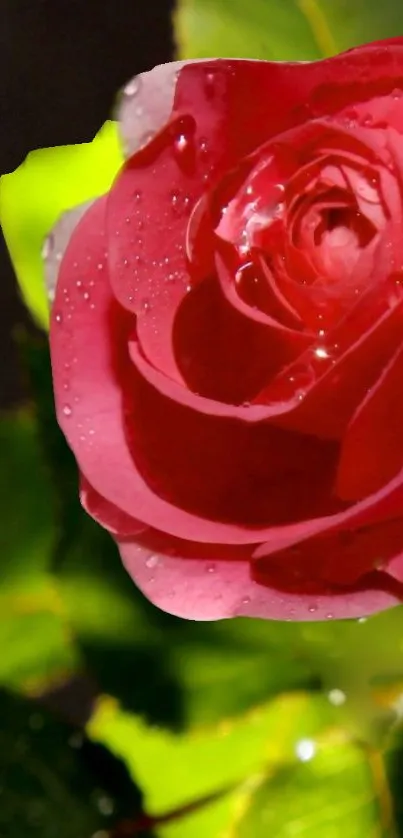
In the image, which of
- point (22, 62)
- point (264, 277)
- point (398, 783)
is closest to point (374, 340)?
point (264, 277)

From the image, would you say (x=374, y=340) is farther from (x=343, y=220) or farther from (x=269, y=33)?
(x=269, y=33)

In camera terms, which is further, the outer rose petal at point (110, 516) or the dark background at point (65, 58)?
the dark background at point (65, 58)

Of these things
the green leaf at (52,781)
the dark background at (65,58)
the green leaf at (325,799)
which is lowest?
the green leaf at (325,799)

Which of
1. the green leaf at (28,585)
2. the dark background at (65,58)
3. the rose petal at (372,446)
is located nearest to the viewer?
the rose petal at (372,446)

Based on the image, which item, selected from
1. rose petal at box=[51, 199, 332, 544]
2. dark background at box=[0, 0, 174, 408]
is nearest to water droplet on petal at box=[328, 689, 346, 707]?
rose petal at box=[51, 199, 332, 544]

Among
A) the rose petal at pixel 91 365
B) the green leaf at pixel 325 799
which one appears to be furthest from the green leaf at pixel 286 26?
the green leaf at pixel 325 799

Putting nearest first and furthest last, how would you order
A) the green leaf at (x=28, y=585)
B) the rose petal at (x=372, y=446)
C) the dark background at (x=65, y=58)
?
the rose petal at (x=372, y=446) → the green leaf at (x=28, y=585) → the dark background at (x=65, y=58)

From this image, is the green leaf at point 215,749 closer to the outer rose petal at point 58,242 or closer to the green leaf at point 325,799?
the green leaf at point 325,799
